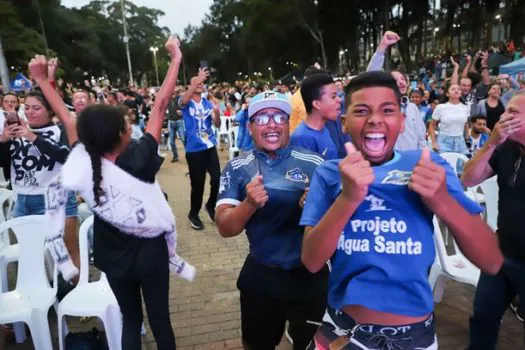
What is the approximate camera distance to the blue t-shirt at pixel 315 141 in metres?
3.07

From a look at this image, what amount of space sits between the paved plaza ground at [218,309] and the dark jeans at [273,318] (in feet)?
3.28

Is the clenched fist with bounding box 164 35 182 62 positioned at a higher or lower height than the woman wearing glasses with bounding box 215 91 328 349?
higher

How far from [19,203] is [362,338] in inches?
143

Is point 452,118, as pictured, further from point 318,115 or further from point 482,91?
point 318,115

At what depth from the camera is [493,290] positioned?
2412mm

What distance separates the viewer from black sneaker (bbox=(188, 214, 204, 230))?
604 cm

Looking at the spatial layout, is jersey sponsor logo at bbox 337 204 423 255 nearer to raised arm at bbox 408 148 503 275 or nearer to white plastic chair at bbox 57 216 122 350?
raised arm at bbox 408 148 503 275

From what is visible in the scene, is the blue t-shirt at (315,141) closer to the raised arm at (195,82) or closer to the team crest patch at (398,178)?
the team crest patch at (398,178)

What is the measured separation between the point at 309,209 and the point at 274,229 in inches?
26.6

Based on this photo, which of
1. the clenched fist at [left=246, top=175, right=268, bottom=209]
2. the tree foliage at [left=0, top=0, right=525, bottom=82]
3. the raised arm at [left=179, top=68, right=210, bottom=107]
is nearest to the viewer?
the clenched fist at [left=246, top=175, right=268, bottom=209]

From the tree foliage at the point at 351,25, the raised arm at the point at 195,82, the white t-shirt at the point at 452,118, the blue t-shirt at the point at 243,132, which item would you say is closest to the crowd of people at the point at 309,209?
the raised arm at the point at 195,82

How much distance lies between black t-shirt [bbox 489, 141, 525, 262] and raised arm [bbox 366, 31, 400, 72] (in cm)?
139

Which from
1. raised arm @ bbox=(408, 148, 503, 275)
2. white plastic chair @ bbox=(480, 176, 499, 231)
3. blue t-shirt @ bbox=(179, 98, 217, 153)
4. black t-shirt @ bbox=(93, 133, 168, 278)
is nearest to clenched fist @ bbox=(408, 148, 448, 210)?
raised arm @ bbox=(408, 148, 503, 275)

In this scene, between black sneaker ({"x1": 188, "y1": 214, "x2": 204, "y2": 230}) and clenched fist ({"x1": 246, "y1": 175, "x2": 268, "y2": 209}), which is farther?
black sneaker ({"x1": 188, "y1": 214, "x2": 204, "y2": 230})
